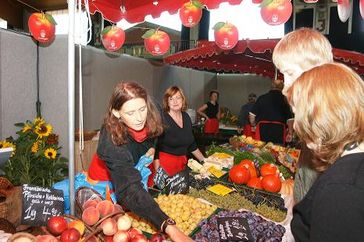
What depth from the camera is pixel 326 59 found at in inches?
55.6

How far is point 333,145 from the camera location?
3.10 ft

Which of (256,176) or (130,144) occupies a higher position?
(130,144)

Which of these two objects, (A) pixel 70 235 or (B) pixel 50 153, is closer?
(A) pixel 70 235

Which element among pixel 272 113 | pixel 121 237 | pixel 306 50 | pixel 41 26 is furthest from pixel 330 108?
pixel 272 113

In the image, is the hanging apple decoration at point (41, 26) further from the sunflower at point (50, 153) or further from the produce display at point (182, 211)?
the produce display at point (182, 211)

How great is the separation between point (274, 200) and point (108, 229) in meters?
1.36

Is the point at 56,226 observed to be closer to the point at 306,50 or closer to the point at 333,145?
the point at 333,145

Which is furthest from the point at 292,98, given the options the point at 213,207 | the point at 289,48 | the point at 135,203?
the point at 213,207

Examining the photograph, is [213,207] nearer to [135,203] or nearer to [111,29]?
[135,203]

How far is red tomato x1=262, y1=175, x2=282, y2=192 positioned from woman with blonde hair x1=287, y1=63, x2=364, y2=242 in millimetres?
1573

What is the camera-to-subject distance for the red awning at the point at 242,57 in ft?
13.7

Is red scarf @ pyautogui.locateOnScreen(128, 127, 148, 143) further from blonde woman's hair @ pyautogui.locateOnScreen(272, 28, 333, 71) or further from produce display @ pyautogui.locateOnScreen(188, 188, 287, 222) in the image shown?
blonde woman's hair @ pyautogui.locateOnScreen(272, 28, 333, 71)

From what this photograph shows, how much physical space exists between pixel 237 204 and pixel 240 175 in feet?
1.75

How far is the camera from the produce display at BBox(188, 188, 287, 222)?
6.83 ft
